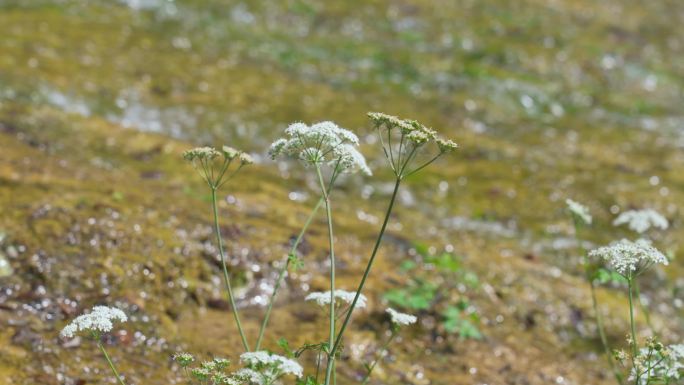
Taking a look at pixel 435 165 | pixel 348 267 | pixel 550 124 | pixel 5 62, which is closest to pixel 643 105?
pixel 550 124

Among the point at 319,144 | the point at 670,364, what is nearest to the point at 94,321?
the point at 319,144

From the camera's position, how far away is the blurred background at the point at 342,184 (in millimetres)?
6152

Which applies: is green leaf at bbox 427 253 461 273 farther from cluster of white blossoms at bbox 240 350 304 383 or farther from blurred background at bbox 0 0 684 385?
cluster of white blossoms at bbox 240 350 304 383

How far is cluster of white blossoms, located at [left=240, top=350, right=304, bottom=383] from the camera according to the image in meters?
3.41

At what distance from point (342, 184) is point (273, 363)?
7306 mm

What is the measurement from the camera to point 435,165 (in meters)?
11.8

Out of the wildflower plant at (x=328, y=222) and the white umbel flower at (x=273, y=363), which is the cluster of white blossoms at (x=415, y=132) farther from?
the white umbel flower at (x=273, y=363)

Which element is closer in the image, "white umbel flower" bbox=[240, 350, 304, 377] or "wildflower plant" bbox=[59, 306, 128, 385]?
"white umbel flower" bbox=[240, 350, 304, 377]

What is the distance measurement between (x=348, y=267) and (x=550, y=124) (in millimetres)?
8373

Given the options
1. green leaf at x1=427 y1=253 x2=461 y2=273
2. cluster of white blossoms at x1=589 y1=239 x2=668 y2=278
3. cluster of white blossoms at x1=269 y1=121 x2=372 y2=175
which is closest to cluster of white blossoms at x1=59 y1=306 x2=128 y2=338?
cluster of white blossoms at x1=269 y1=121 x2=372 y2=175

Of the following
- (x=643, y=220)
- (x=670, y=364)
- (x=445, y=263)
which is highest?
(x=445, y=263)

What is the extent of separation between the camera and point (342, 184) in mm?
10680

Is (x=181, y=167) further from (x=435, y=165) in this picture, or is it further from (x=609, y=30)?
(x=609, y=30)

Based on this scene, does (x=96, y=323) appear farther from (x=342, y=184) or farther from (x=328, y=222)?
(x=342, y=184)
